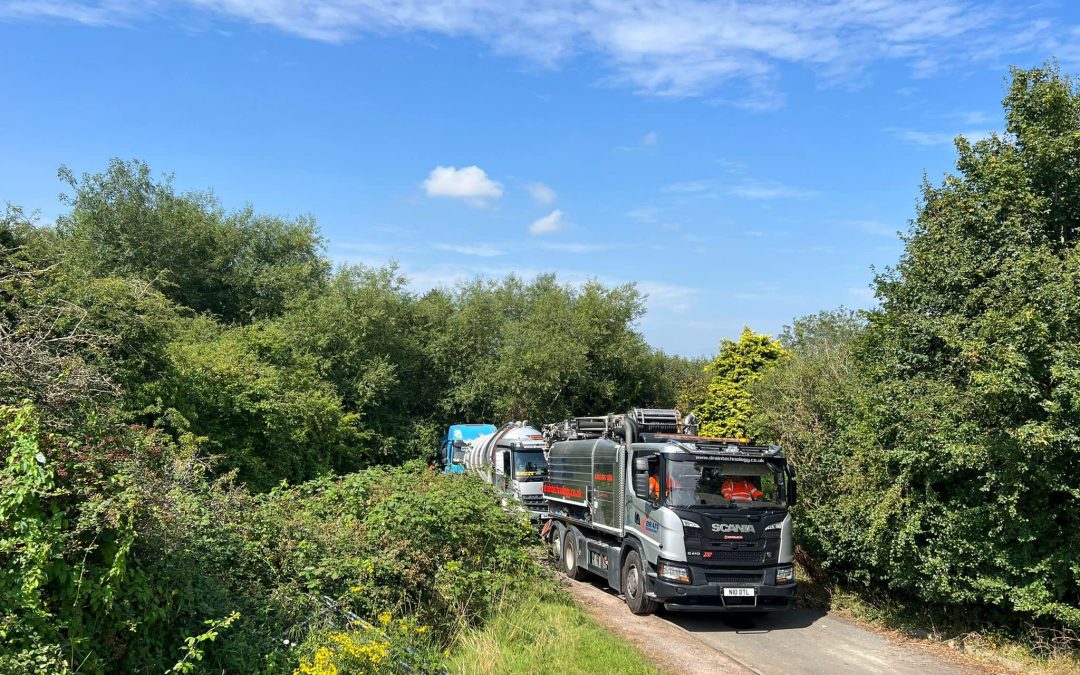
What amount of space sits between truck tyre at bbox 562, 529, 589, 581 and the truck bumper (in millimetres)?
3933

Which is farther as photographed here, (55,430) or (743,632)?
(743,632)

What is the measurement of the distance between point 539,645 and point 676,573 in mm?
3241

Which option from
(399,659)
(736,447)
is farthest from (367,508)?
(736,447)

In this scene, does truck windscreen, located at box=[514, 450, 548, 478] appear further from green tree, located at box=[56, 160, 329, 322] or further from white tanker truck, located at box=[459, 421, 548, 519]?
green tree, located at box=[56, 160, 329, 322]

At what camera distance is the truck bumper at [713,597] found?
1085cm

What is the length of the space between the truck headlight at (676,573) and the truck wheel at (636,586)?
58 centimetres

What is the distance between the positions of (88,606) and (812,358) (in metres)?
14.5

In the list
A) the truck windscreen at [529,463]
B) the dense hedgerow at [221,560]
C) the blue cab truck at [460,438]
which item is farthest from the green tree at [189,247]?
the dense hedgerow at [221,560]

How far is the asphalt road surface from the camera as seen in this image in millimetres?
9438

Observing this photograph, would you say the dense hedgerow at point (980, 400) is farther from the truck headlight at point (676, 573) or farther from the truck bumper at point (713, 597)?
the truck headlight at point (676, 573)

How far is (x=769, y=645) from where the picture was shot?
1057 centimetres

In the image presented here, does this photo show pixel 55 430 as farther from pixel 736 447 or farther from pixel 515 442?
pixel 515 442

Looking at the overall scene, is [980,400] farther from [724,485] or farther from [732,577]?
[732,577]

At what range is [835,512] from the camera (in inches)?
487
